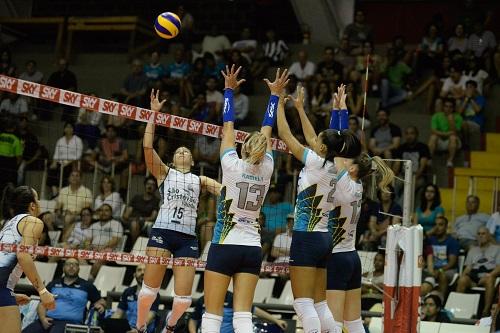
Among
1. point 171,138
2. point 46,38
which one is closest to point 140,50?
point 46,38

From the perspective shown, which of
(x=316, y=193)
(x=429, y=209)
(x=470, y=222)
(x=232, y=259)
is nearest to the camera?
(x=232, y=259)

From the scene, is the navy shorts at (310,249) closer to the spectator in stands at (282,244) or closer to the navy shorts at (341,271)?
the navy shorts at (341,271)

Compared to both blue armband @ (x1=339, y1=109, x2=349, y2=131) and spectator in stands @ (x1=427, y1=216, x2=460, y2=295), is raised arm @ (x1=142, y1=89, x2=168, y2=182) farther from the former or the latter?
spectator in stands @ (x1=427, y1=216, x2=460, y2=295)

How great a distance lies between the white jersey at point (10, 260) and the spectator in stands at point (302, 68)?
1158 centimetres

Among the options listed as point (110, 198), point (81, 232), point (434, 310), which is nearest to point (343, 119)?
point (434, 310)

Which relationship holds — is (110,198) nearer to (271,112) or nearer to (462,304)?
(462,304)

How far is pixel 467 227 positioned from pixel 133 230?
5.86 m

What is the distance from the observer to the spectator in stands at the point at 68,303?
46.4 feet

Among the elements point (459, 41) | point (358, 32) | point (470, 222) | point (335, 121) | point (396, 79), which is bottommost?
point (470, 222)

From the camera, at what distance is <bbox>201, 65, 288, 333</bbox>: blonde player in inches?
352

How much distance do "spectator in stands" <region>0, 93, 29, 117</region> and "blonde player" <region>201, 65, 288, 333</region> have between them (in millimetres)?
12465

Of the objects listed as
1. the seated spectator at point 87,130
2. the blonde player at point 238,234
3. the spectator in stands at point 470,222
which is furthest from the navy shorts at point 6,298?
the seated spectator at point 87,130

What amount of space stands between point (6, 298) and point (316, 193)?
3.22 metres

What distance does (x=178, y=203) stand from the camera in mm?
11172
